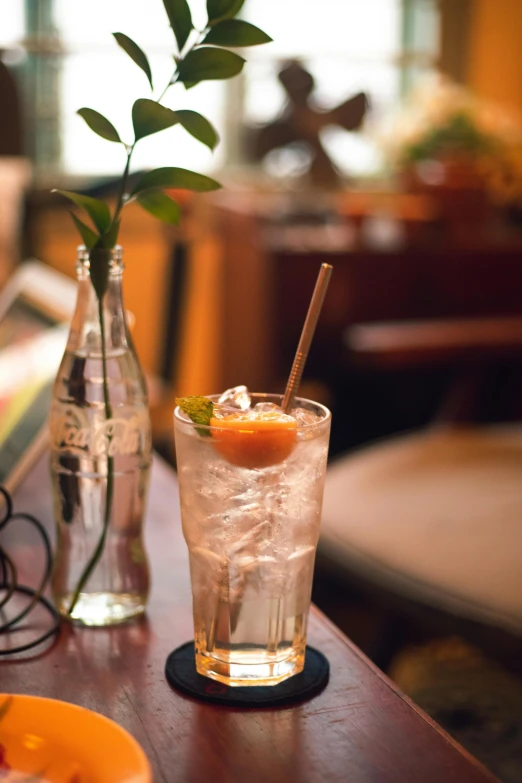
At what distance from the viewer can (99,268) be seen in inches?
25.5

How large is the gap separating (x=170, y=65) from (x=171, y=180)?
3.67 meters

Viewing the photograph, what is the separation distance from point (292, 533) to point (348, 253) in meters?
2.12

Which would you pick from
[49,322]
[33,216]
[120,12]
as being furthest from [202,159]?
[49,322]

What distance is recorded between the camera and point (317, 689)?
0.60 meters

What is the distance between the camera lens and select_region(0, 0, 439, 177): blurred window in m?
3.82

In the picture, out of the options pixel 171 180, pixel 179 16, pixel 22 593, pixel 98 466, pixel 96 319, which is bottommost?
pixel 22 593

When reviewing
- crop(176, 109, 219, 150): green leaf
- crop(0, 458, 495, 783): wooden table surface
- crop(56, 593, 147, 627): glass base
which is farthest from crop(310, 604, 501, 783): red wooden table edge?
crop(176, 109, 219, 150): green leaf

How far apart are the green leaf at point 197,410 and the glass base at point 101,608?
0.20 metres

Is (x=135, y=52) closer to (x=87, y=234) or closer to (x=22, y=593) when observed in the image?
(x=87, y=234)

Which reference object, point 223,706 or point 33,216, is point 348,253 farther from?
point 223,706

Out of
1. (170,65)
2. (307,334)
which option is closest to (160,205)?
(307,334)

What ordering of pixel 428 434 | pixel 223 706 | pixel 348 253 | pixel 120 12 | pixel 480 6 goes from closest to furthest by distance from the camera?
pixel 223 706
pixel 428 434
pixel 348 253
pixel 120 12
pixel 480 6

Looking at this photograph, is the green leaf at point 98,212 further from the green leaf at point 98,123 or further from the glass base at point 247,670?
the glass base at point 247,670

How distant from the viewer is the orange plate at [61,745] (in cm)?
49
